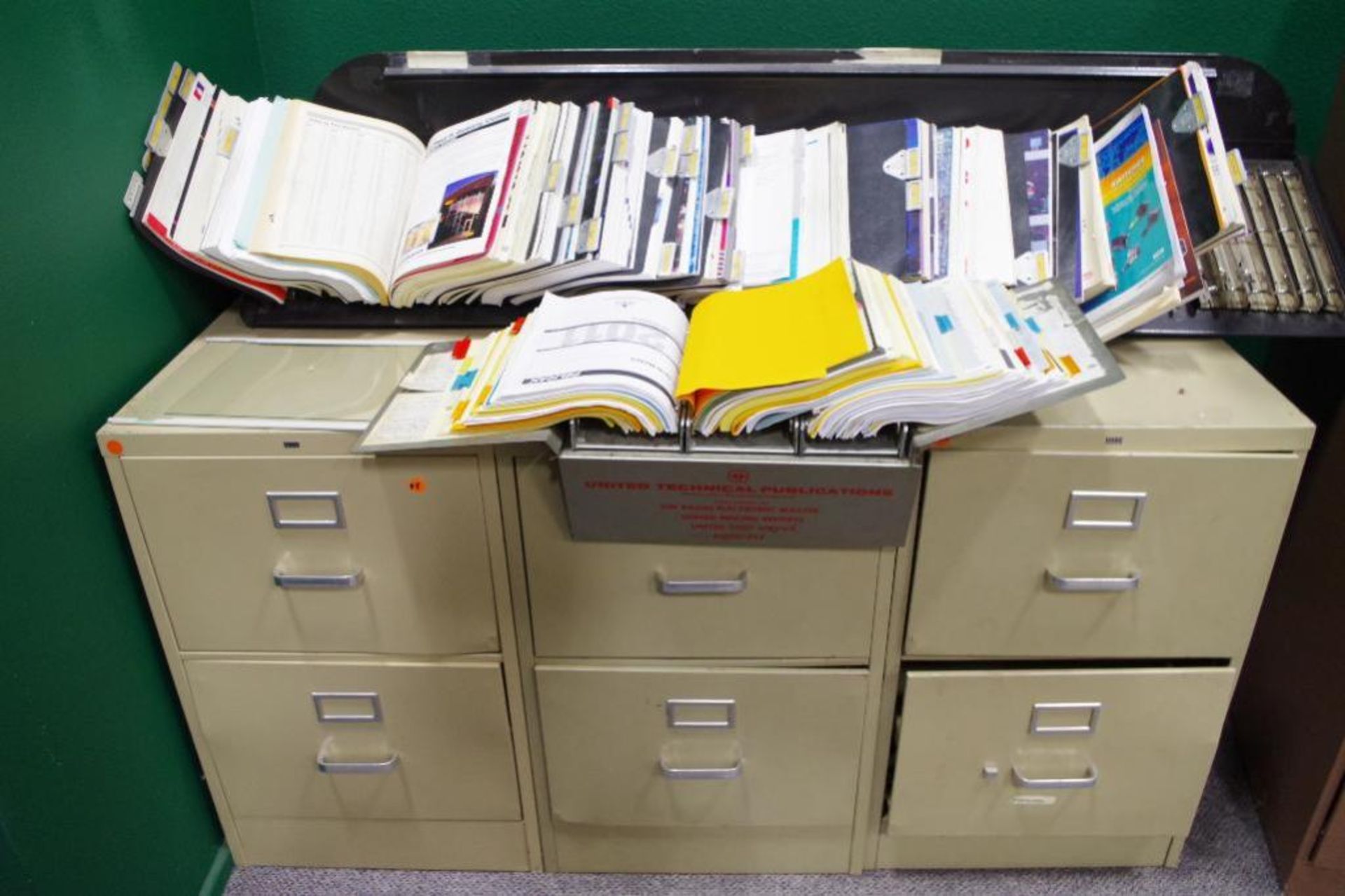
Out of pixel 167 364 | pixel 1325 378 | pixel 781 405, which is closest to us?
pixel 781 405

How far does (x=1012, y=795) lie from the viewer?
1.45m

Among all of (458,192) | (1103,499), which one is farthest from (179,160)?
(1103,499)

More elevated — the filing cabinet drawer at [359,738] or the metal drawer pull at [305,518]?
the metal drawer pull at [305,518]

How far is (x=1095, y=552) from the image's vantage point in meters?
1.23

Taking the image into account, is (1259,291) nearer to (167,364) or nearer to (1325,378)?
(1325,378)

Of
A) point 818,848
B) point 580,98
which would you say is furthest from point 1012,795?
point 580,98

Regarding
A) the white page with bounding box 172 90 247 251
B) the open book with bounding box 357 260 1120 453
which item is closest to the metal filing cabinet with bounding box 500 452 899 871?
the open book with bounding box 357 260 1120 453

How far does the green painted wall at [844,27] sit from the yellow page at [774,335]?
0.56 metres

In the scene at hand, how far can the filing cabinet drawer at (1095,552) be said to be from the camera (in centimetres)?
117

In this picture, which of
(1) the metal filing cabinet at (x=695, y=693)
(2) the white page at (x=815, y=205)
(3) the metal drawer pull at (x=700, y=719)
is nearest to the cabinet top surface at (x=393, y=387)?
(1) the metal filing cabinet at (x=695, y=693)

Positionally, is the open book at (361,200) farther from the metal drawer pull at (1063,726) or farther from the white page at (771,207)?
the metal drawer pull at (1063,726)

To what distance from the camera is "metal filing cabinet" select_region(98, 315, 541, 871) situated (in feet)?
3.95

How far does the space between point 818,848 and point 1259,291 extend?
98cm

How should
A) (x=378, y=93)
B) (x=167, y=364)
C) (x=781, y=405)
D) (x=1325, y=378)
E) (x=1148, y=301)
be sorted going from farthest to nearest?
(x=378, y=93), (x=1325, y=378), (x=167, y=364), (x=1148, y=301), (x=781, y=405)
